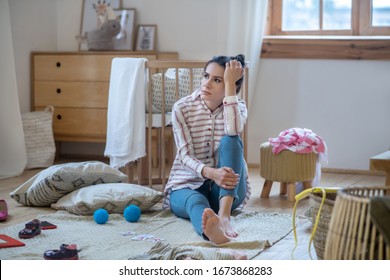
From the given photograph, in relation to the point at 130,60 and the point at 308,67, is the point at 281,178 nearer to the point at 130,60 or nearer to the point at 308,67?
the point at 130,60

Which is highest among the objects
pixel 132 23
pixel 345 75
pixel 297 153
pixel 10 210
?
pixel 132 23

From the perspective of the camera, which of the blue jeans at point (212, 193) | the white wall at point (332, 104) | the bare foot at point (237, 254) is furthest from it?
the white wall at point (332, 104)

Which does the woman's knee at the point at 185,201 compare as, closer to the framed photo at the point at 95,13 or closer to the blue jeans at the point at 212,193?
the blue jeans at the point at 212,193

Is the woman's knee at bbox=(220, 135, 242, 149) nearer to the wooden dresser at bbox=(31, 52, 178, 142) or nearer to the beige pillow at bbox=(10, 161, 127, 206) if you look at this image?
the beige pillow at bbox=(10, 161, 127, 206)

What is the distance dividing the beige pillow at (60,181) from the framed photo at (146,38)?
1.62 meters

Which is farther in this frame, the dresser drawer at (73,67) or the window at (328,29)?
the dresser drawer at (73,67)

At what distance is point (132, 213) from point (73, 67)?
6.64 ft

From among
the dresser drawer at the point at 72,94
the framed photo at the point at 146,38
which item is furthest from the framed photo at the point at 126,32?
the dresser drawer at the point at 72,94

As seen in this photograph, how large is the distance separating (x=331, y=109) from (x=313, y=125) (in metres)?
0.15

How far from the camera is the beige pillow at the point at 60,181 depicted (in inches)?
121

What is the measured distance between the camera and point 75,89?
463 cm

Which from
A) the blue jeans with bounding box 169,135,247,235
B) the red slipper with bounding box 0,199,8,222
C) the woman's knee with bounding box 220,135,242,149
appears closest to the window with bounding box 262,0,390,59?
the blue jeans with bounding box 169,135,247,235

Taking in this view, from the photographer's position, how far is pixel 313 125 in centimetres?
440

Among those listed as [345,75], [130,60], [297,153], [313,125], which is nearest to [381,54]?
[345,75]
